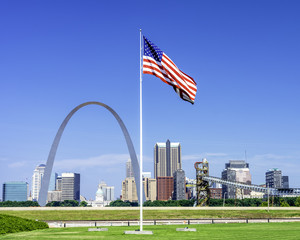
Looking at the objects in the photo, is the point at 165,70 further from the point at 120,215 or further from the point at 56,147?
the point at 56,147

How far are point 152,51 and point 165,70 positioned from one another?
1951mm

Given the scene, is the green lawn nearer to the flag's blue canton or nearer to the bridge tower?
the flag's blue canton

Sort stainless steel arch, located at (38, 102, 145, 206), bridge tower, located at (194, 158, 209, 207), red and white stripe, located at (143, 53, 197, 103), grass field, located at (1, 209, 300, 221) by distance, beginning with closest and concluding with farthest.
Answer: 1. red and white stripe, located at (143, 53, 197, 103)
2. grass field, located at (1, 209, 300, 221)
3. stainless steel arch, located at (38, 102, 145, 206)
4. bridge tower, located at (194, 158, 209, 207)

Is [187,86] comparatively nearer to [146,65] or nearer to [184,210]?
[146,65]

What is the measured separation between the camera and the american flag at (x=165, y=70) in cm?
2914

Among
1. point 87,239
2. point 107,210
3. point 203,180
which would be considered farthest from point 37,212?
point 203,180

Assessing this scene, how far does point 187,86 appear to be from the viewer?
30.4 metres

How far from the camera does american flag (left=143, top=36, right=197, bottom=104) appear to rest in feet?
95.6

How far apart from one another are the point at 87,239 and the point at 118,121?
79627mm

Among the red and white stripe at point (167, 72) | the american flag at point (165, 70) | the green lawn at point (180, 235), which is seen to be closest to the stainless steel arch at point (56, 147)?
the green lawn at point (180, 235)

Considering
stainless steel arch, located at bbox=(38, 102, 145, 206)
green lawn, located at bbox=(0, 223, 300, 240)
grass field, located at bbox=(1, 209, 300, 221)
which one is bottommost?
grass field, located at bbox=(1, 209, 300, 221)

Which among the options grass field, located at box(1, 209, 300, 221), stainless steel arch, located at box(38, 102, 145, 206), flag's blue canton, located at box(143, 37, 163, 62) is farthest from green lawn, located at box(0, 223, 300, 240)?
stainless steel arch, located at box(38, 102, 145, 206)

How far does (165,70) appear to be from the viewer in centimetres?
2916

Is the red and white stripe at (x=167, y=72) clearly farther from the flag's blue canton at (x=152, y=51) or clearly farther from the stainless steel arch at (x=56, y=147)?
the stainless steel arch at (x=56, y=147)
